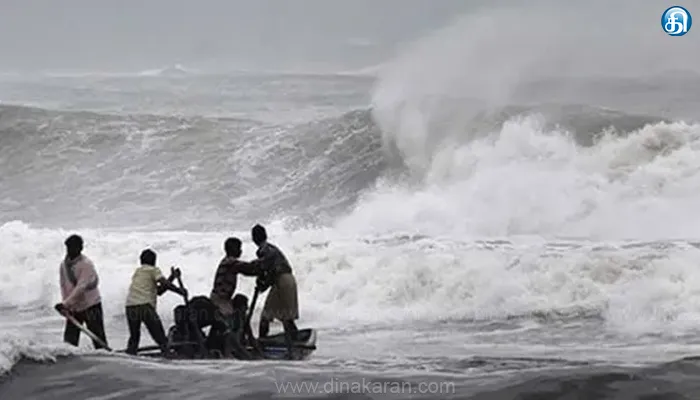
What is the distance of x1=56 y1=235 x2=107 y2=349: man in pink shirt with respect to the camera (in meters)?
11.7

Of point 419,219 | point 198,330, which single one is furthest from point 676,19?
point 198,330

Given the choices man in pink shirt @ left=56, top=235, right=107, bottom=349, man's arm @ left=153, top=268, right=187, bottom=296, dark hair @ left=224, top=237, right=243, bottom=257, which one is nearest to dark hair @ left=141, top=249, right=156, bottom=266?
man's arm @ left=153, top=268, right=187, bottom=296

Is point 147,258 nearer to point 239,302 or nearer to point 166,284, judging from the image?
point 166,284

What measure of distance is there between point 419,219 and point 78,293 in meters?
10.1

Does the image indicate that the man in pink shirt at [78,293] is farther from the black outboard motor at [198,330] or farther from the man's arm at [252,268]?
the man's arm at [252,268]

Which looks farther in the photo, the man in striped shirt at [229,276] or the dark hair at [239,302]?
the dark hair at [239,302]

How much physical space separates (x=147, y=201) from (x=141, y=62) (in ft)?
157

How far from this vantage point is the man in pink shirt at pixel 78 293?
11734 millimetres

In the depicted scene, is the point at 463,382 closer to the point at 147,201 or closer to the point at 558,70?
the point at 147,201

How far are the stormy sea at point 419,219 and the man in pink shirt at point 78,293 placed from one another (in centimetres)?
83

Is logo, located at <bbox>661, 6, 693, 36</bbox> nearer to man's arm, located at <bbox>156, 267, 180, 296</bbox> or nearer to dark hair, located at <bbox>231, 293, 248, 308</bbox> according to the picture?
dark hair, located at <bbox>231, 293, 248, 308</bbox>

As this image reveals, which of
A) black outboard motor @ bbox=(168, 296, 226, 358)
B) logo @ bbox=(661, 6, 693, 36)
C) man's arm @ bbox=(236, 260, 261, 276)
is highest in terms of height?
logo @ bbox=(661, 6, 693, 36)

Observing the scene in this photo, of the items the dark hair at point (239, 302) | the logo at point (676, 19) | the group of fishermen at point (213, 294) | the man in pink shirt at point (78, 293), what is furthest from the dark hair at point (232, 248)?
the logo at point (676, 19)

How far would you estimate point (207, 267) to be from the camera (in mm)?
19297
